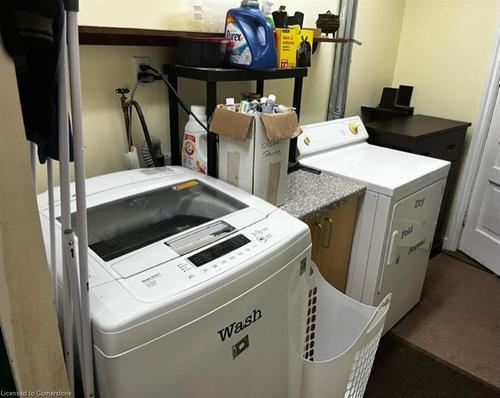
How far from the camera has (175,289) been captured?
30.9 inches

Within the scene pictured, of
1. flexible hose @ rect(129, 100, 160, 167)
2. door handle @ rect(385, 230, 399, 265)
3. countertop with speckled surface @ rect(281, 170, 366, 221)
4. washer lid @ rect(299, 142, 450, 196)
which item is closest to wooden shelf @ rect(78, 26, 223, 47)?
flexible hose @ rect(129, 100, 160, 167)

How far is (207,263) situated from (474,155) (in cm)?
247

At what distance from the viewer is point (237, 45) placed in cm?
137

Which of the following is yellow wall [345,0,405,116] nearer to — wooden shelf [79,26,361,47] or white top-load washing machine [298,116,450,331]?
white top-load washing machine [298,116,450,331]

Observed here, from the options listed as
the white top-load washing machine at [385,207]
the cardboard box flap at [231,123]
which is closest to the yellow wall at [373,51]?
the white top-load washing machine at [385,207]

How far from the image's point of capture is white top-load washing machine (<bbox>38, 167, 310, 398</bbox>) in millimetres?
736

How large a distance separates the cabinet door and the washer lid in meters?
0.13

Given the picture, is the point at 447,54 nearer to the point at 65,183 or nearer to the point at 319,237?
the point at 319,237

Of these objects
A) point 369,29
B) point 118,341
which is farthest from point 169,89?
point 369,29

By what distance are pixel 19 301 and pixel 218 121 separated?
83 centimetres

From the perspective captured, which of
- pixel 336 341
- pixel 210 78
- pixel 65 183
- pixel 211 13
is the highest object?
pixel 211 13

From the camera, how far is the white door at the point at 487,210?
2588 mm

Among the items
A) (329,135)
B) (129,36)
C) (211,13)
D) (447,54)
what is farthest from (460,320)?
(129,36)

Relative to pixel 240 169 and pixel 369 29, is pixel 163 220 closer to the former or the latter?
pixel 240 169
